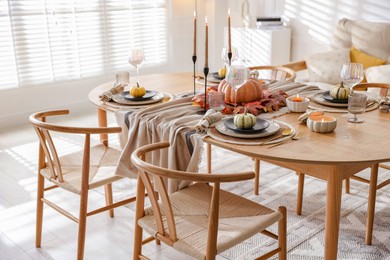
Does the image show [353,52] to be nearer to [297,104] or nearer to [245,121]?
[297,104]

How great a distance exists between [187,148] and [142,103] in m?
0.51

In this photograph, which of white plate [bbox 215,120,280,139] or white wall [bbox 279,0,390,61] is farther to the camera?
white wall [bbox 279,0,390,61]

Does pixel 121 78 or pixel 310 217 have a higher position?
pixel 121 78

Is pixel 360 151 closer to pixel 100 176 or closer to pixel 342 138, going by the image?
pixel 342 138

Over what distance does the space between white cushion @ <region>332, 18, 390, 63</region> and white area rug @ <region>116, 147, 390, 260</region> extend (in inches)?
49.7

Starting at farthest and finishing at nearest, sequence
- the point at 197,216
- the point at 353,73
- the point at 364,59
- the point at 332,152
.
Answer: the point at 364,59, the point at 353,73, the point at 197,216, the point at 332,152

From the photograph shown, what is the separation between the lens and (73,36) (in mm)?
4652

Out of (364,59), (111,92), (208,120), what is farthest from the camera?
(364,59)

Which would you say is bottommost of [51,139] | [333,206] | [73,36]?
[333,206]

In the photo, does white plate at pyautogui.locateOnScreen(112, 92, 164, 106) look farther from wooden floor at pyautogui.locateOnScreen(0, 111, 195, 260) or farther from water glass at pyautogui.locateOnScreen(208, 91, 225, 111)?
wooden floor at pyautogui.locateOnScreen(0, 111, 195, 260)

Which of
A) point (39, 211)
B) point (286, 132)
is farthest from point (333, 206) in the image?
point (39, 211)

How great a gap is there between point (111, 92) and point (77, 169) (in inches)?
17.6

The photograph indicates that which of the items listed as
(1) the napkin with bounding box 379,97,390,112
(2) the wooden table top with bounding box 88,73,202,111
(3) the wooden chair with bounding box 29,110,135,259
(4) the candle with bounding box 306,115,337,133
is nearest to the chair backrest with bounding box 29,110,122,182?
(3) the wooden chair with bounding box 29,110,135,259

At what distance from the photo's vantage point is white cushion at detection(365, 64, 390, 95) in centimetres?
369
